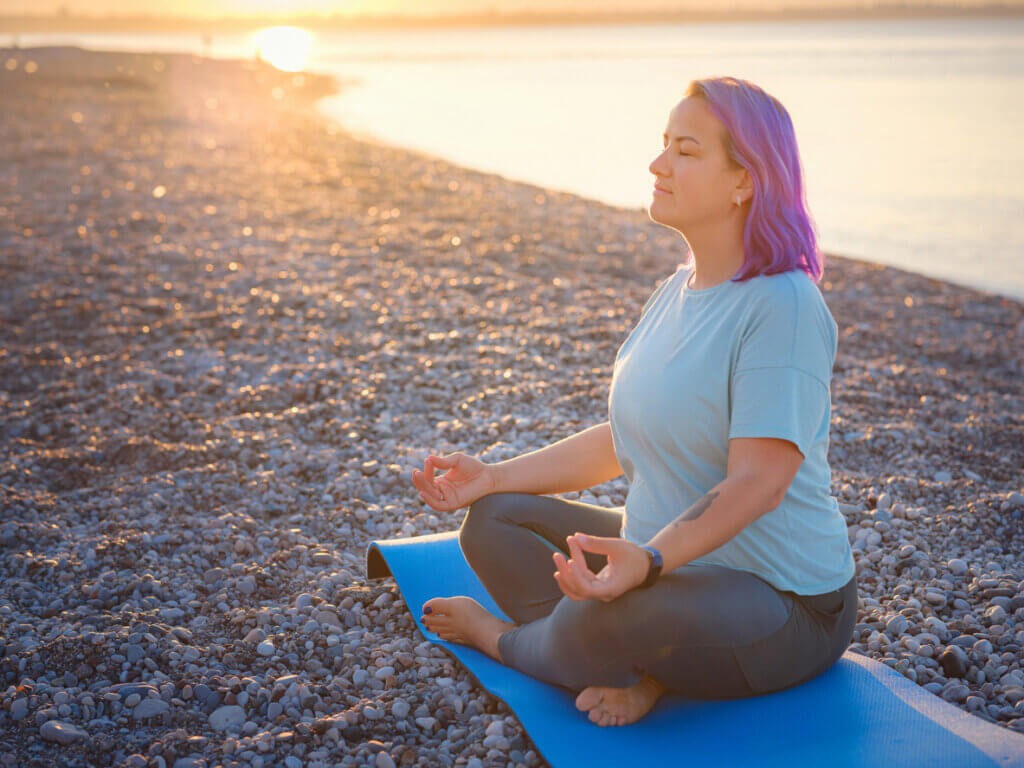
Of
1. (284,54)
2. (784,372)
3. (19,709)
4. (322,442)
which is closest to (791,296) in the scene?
(784,372)

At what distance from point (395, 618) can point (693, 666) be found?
132cm

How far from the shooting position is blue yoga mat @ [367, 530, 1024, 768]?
7.72 feet

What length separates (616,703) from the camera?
8.26 ft

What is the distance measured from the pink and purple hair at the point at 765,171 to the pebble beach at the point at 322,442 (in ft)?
5.06

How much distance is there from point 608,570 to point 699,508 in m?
0.28

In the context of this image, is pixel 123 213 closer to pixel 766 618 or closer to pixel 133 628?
pixel 133 628

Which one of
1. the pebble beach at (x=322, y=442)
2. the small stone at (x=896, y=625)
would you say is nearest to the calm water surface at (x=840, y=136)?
the pebble beach at (x=322, y=442)

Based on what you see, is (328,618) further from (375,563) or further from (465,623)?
(465,623)

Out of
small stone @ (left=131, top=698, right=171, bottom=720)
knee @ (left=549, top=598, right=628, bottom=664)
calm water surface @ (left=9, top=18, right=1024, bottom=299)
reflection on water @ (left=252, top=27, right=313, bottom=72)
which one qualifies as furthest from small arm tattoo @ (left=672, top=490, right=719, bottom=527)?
reflection on water @ (left=252, top=27, right=313, bottom=72)

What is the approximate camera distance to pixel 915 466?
4664mm

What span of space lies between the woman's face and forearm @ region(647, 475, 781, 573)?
72cm

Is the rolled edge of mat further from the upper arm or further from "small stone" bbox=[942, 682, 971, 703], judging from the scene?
"small stone" bbox=[942, 682, 971, 703]

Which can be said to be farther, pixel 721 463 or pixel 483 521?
pixel 483 521

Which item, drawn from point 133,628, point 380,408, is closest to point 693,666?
point 133,628
